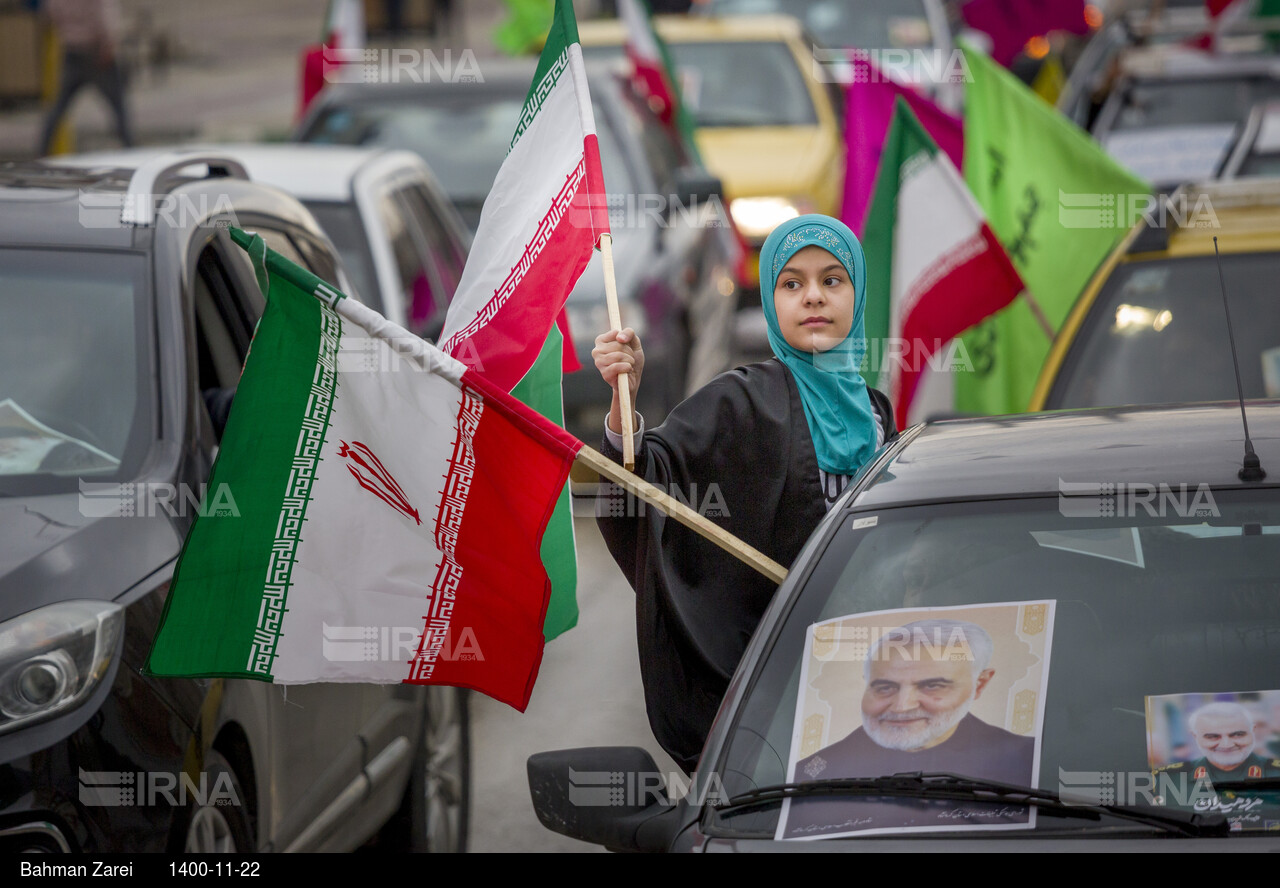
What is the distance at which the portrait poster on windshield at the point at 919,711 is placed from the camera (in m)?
2.75

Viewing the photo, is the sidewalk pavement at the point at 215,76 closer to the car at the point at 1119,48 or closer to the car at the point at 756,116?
the car at the point at 756,116

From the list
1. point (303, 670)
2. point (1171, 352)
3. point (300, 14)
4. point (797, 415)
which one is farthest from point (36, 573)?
point (300, 14)

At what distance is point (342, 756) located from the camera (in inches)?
178

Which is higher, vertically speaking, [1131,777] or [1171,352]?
[1171,352]

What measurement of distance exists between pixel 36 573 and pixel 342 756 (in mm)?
1169

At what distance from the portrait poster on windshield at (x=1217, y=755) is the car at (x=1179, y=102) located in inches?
354

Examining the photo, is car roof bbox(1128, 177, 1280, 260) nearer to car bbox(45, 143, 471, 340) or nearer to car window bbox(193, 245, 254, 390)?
car bbox(45, 143, 471, 340)

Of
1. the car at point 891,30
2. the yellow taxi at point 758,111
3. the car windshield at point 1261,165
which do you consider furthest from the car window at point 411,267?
the car at point 891,30

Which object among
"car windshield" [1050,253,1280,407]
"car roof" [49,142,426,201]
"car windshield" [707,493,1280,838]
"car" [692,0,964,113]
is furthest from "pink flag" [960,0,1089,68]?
"car windshield" [707,493,1280,838]

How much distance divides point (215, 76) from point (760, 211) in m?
15.7

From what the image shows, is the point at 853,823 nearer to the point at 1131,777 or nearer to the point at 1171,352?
the point at 1131,777

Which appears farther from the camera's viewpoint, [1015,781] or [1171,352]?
[1171,352]

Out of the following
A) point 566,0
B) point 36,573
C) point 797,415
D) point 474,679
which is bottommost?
point 474,679

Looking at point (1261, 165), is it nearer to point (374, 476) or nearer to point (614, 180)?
point (614, 180)
